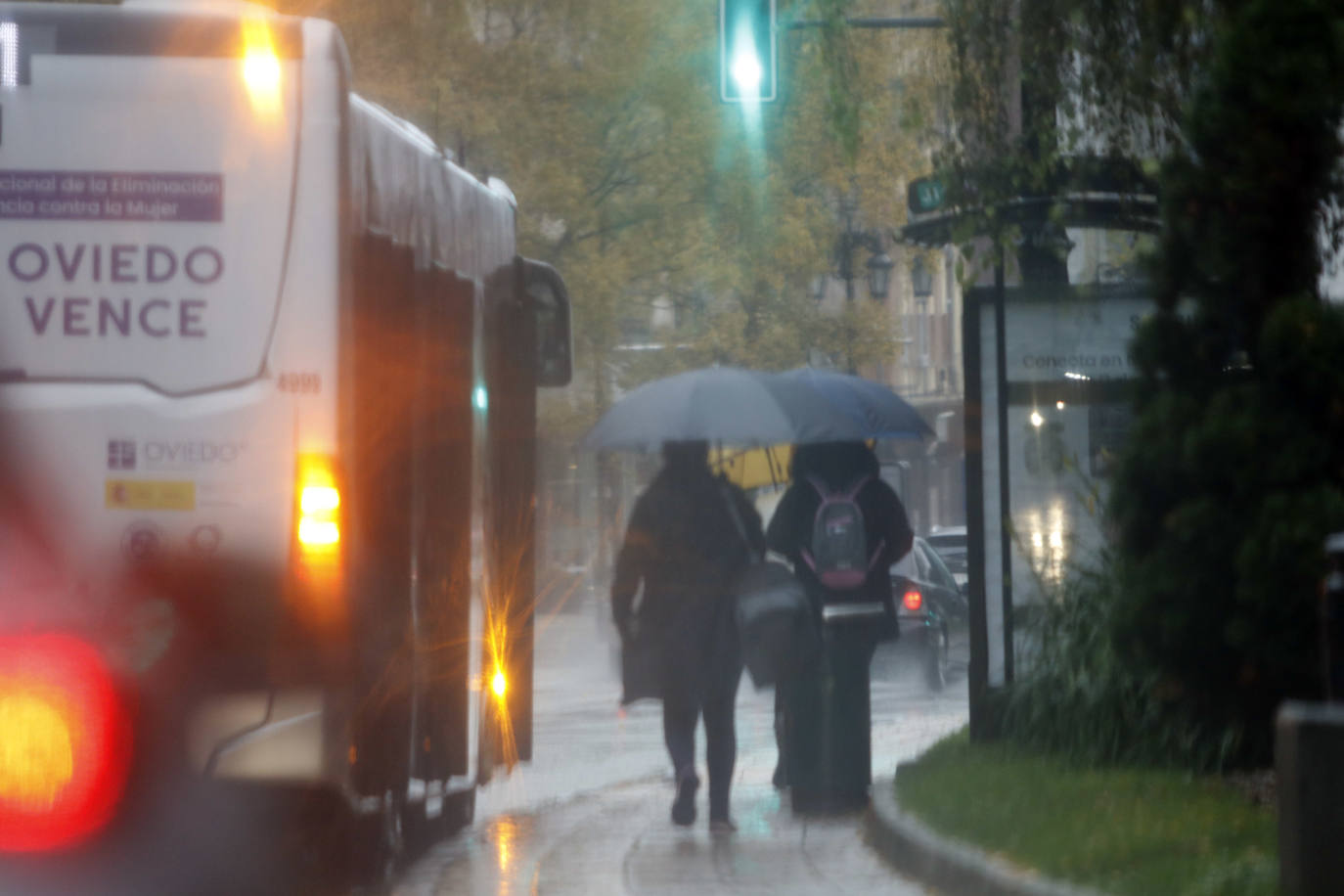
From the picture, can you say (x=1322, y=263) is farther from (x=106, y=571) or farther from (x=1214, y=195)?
(x=106, y=571)

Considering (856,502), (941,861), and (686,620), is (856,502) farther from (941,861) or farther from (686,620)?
(941,861)

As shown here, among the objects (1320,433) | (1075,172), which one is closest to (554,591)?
(1075,172)

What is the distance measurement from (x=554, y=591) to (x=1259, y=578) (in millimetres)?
33571

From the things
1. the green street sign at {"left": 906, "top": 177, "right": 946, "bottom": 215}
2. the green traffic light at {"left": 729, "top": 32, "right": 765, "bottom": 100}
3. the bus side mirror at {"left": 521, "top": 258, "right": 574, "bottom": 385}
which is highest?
the green traffic light at {"left": 729, "top": 32, "right": 765, "bottom": 100}

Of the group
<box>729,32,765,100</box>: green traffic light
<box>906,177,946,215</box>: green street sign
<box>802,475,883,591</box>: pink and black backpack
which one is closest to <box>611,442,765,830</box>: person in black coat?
<box>802,475,883,591</box>: pink and black backpack

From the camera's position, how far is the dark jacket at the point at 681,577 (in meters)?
10.2

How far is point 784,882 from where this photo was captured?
854 cm

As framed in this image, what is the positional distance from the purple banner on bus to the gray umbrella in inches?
160

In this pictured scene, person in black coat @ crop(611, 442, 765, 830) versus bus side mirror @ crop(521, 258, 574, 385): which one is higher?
bus side mirror @ crop(521, 258, 574, 385)

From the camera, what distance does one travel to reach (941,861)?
8.11 meters

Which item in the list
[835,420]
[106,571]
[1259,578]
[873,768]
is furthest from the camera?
[873,768]

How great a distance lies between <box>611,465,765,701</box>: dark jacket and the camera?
10.2m

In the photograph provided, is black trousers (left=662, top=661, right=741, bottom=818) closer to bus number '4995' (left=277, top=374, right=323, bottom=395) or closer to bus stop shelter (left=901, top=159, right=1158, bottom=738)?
bus stop shelter (left=901, top=159, right=1158, bottom=738)

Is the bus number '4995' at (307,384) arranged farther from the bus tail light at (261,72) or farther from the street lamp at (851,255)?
the street lamp at (851,255)
